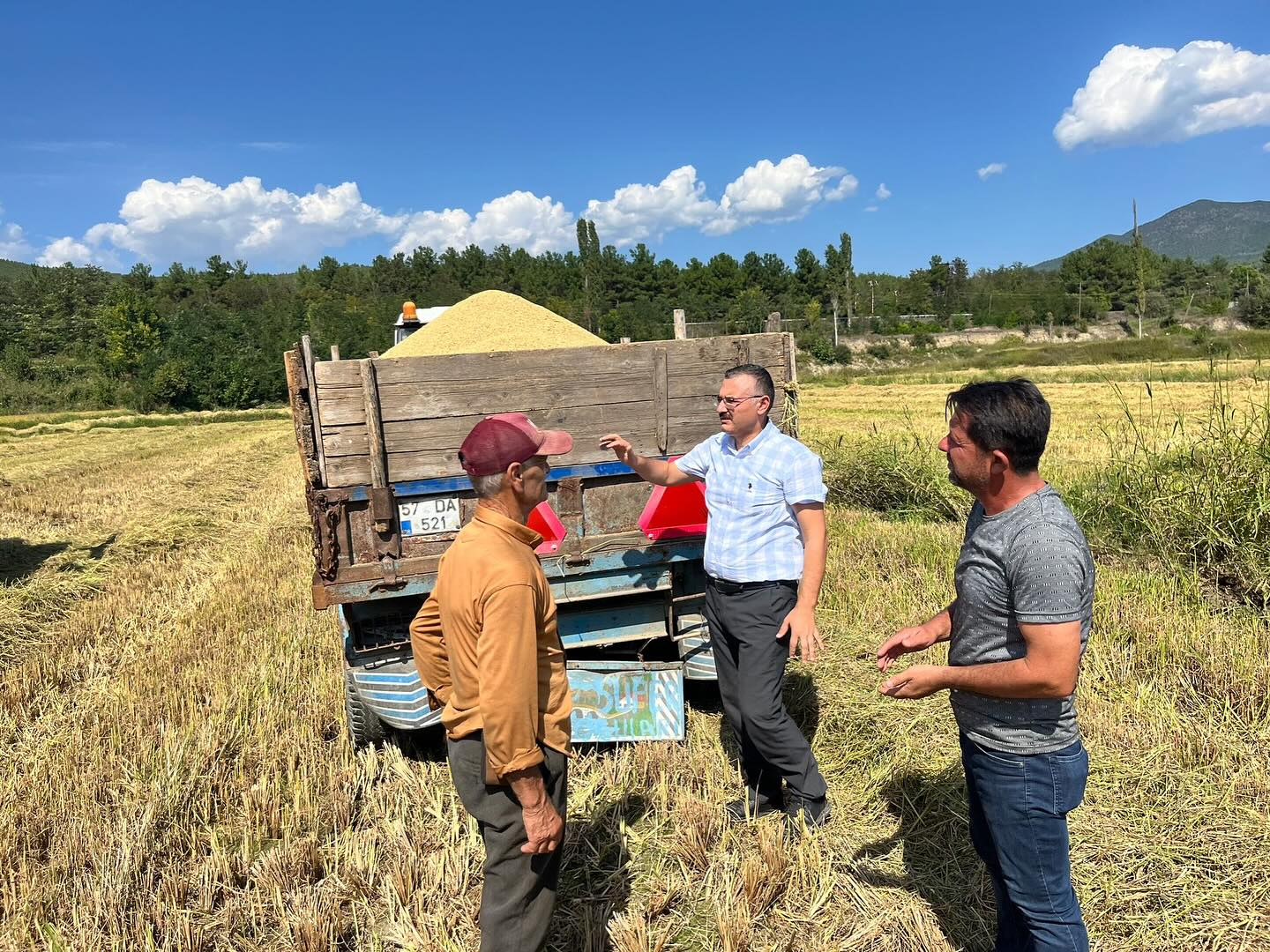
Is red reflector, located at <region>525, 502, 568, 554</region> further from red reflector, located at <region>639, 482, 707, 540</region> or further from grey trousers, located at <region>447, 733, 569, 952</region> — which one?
grey trousers, located at <region>447, 733, 569, 952</region>

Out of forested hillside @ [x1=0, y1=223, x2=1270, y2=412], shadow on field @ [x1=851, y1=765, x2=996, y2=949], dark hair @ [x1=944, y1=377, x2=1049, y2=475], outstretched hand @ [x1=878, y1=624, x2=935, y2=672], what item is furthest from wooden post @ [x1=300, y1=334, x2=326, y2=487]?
forested hillside @ [x1=0, y1=223, x2=1270, y2=412]

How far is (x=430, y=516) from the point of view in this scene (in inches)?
147

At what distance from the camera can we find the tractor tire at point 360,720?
3.92 metres

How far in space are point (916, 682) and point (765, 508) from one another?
124cm

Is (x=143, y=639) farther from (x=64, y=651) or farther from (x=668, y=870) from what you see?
(x=668, y=870)

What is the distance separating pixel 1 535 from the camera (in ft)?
31.8

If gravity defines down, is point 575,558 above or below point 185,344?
below

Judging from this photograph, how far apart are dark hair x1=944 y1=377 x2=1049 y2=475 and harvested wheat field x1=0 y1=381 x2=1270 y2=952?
173 cm

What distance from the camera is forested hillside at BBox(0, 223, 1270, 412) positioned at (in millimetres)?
44344

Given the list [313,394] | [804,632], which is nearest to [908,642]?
[804,632]

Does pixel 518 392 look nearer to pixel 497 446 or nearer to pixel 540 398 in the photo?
pixel 540 398

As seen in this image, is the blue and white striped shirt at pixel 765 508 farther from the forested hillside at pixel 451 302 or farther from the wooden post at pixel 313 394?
the forested hillside at pixel 451 302

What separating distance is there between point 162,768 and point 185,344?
47.3 meters

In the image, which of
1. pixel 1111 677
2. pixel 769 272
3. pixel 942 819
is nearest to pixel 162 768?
pixel 942 819
